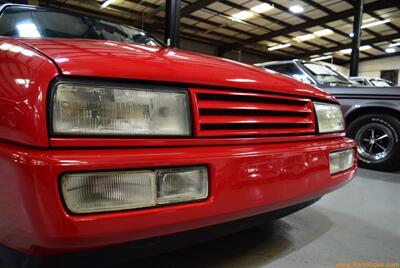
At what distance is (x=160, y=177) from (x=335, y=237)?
1.11 m

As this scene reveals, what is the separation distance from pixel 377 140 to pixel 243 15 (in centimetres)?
1061

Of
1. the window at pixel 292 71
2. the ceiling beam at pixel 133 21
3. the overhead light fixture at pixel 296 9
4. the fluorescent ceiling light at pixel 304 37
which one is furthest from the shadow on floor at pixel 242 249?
the fluorescent ceiling light at pixel 304 37

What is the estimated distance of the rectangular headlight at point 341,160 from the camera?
4.30ft

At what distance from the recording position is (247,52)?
62.8 feet

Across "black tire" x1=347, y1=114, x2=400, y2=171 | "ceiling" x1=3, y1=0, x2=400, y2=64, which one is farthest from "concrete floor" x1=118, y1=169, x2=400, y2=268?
"ceiling" x1=3, y1=0, x2=400, y2=64

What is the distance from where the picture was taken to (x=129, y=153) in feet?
2.64

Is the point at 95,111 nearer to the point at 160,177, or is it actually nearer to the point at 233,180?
the point at 160,177

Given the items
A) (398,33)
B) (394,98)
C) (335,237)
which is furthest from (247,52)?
(335,237)

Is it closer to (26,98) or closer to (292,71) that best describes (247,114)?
(26,98)

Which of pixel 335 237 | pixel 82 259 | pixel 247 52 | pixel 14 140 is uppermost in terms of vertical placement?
pixel 247 52

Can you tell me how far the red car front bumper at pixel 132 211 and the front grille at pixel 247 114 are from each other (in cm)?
6

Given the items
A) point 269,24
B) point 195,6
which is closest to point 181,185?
point 195,6

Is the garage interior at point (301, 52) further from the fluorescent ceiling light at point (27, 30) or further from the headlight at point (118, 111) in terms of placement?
the fluorescent ceiling light at point (27, 30)

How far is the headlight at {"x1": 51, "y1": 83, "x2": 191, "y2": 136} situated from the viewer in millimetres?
784
